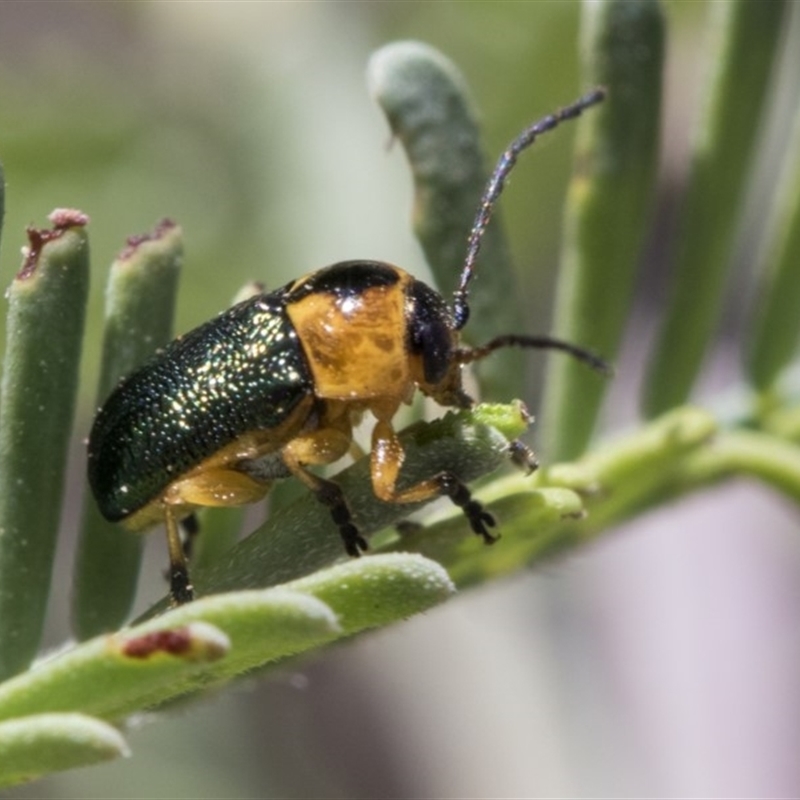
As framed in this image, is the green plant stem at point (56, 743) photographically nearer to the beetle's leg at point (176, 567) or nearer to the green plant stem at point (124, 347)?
the beetle's leg at point (176, 567)

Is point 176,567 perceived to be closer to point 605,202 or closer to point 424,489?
point 424,489

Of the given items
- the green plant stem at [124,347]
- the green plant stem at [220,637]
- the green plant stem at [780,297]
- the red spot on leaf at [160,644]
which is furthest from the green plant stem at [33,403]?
the green plant stem at [780,297]

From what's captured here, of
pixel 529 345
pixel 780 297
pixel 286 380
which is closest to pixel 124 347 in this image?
pixel 286 380

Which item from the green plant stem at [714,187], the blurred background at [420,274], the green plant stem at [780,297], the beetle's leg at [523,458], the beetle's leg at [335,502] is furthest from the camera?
the blurred background at [420,274]

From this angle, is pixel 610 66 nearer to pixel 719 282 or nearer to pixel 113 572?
pixel 719 282

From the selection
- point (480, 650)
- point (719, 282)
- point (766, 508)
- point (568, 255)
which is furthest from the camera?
point (766, 508)

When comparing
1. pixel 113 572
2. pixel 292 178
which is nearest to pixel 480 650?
pixel 292 178
